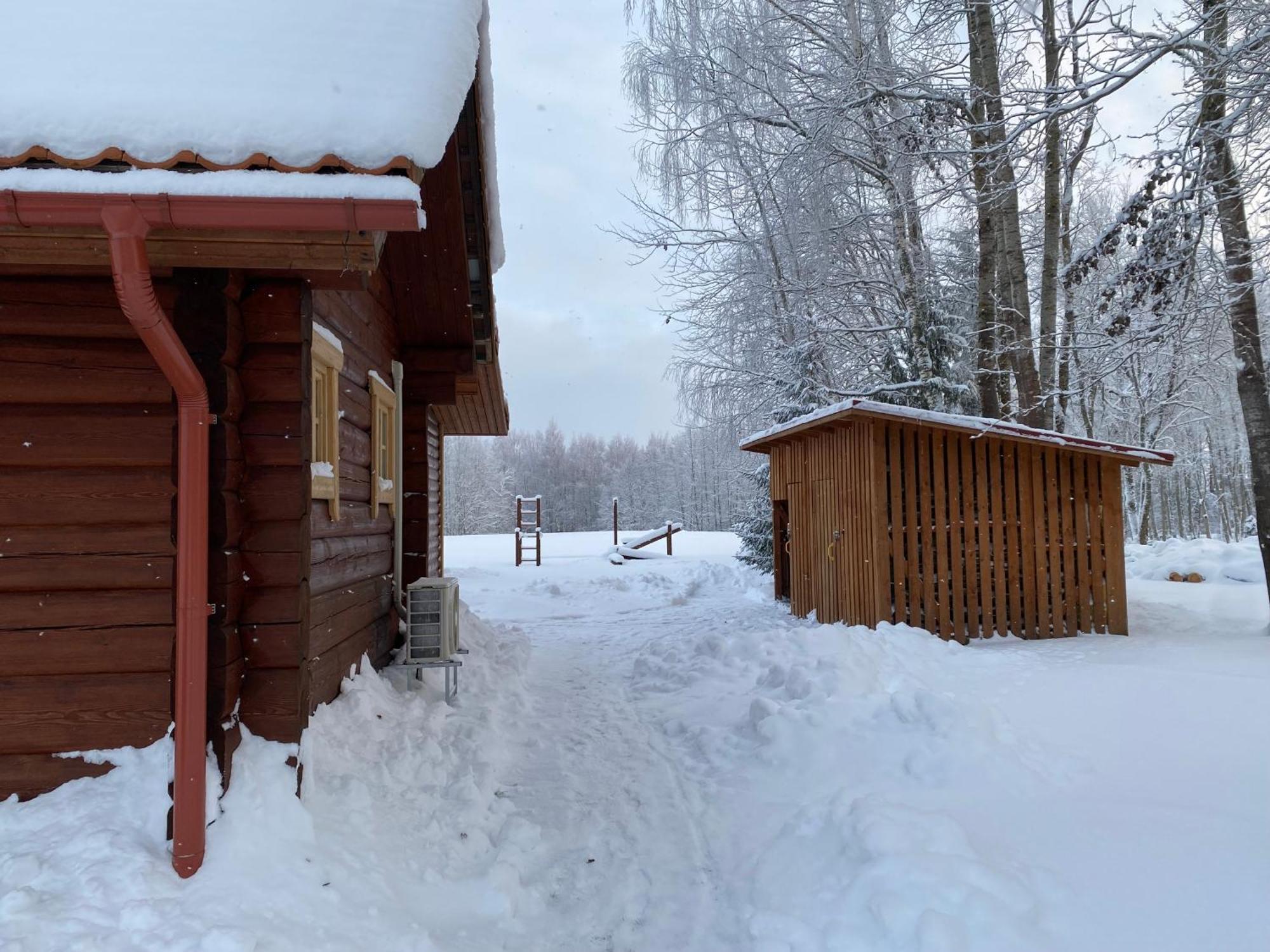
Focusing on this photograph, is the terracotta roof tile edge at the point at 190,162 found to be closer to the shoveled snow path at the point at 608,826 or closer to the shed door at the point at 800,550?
the shoveled snow path at the point at 608,826

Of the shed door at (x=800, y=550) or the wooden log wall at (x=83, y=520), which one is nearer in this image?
the wooden log wall at (x=83, y=520)

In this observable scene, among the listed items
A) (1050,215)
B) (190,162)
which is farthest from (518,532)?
(190,162)

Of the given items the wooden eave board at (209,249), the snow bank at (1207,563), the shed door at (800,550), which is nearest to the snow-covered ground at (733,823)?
the wooden eave board at (209,249)

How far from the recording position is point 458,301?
22.9 ft

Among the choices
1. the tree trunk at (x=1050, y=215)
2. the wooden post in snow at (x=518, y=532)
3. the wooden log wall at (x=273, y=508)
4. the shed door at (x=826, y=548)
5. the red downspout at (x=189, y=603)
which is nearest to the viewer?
the red downspout at (x=189, y=603)

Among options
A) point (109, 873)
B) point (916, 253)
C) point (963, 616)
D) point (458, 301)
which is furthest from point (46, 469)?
point (916, 253)

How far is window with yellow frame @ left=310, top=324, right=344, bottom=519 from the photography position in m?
4.54

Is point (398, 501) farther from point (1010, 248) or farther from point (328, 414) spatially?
point (1010, 248)

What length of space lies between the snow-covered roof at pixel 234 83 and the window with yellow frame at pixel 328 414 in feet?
5.51

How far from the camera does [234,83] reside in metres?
2.94

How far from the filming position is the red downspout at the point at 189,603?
2938 mm

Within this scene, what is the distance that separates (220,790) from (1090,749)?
461cm

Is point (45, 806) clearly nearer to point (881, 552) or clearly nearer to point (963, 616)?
point (881, 552)

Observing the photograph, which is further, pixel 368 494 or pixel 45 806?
pixel 368 494
